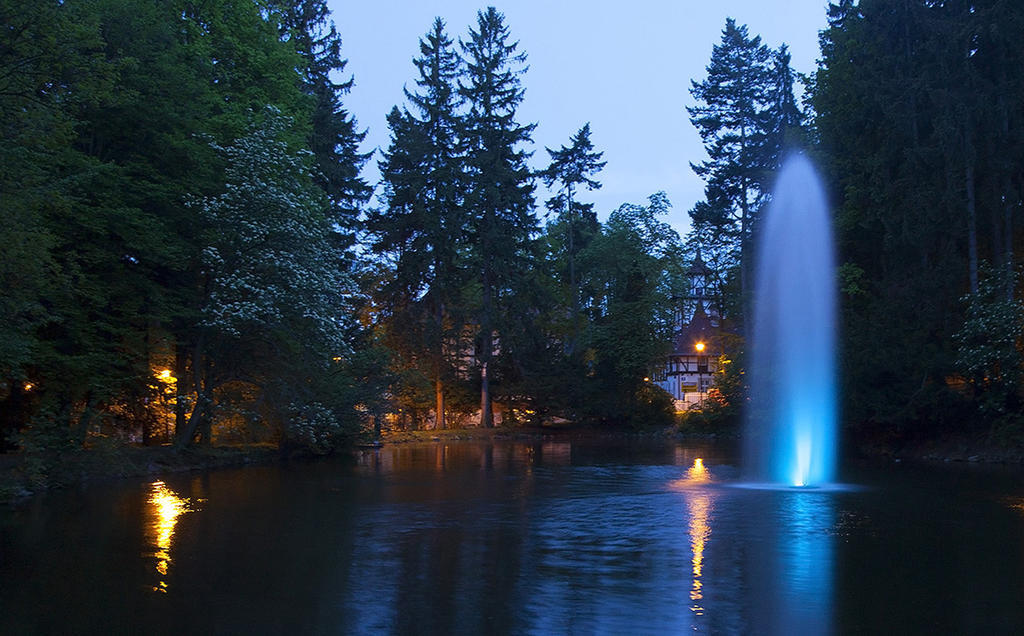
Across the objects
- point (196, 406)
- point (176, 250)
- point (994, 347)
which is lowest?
point (196, 406)

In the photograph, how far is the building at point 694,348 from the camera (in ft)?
239

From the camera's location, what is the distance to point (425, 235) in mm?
56781

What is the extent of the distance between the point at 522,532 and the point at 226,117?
21.3 metres

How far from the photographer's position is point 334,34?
53844mm

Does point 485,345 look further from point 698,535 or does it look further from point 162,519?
point 698,535

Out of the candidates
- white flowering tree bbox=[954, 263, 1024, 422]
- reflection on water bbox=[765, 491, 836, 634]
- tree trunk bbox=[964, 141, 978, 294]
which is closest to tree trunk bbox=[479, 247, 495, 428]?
white flowering tree bbox=[954, 263, 1024, 422]

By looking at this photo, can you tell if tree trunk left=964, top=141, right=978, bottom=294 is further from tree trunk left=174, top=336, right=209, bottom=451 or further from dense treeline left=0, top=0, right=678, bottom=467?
tree trunk left=174, top=336, right=209, bottom=451

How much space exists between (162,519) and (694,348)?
68.6 meters

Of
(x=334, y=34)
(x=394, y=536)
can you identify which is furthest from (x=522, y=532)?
(x=334, y=34)

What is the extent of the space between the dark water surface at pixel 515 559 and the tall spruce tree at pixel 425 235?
1280 inches

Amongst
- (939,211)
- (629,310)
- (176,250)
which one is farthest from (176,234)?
(629,310)

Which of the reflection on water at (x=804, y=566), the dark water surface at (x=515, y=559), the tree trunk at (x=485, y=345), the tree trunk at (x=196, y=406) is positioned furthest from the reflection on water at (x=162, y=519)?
the tree trunk at (x=485, y=345)

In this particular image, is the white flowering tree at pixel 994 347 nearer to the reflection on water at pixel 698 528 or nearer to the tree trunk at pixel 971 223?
the tree trunk at pixel 971 223

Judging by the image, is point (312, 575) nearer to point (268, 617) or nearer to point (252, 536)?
point (268, 617)
